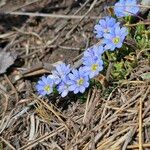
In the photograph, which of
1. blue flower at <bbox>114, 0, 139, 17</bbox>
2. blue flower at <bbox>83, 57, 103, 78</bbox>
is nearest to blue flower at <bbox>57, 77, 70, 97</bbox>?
blue flower at <bbox>83, 57, 103, 78</bbox>

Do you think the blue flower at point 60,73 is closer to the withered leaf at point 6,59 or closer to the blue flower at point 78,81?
the blue flower at point 78,81

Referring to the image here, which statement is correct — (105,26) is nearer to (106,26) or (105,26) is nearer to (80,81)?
(106,26)

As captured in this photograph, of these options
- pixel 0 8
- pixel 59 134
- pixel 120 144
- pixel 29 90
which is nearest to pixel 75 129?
pixel 59 134

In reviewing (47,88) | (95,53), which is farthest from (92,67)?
(47,88)

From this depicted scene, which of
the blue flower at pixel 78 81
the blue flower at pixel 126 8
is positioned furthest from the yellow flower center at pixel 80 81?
the blue flower at pixel 126 8

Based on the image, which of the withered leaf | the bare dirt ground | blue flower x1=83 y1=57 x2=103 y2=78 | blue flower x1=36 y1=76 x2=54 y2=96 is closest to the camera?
the bare dirt ground

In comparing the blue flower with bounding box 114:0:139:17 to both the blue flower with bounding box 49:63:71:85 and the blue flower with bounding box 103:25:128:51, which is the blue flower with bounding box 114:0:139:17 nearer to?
the blue flower with bounding box 103:25:128:51
